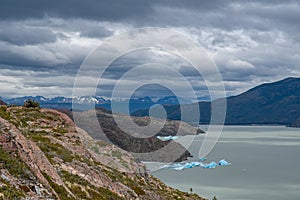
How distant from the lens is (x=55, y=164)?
3444 centimetres

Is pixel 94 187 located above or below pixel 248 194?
above

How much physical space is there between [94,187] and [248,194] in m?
124

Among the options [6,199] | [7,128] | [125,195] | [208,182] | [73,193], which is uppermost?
[7,128]

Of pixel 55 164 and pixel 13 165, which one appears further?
pixel 55 164

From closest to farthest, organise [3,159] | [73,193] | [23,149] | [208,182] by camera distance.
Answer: [3,159]
[23,149]
[73,193]
[208,182]

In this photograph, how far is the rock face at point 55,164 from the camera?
75.5 feet

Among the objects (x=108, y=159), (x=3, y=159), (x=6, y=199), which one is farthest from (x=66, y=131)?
(x=6, y=199)

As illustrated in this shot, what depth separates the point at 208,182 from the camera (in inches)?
6890

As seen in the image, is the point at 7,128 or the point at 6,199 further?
the point at 7,128

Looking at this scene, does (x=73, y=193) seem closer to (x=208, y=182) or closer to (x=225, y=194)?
(x=225, y=194)

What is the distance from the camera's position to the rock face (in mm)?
23000

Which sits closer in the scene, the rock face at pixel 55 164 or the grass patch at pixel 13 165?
the grass patch at pixel 13 165

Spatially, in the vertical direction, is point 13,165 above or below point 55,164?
above

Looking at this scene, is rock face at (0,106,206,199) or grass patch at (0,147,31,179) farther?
rock face at (0,106,206,199)
